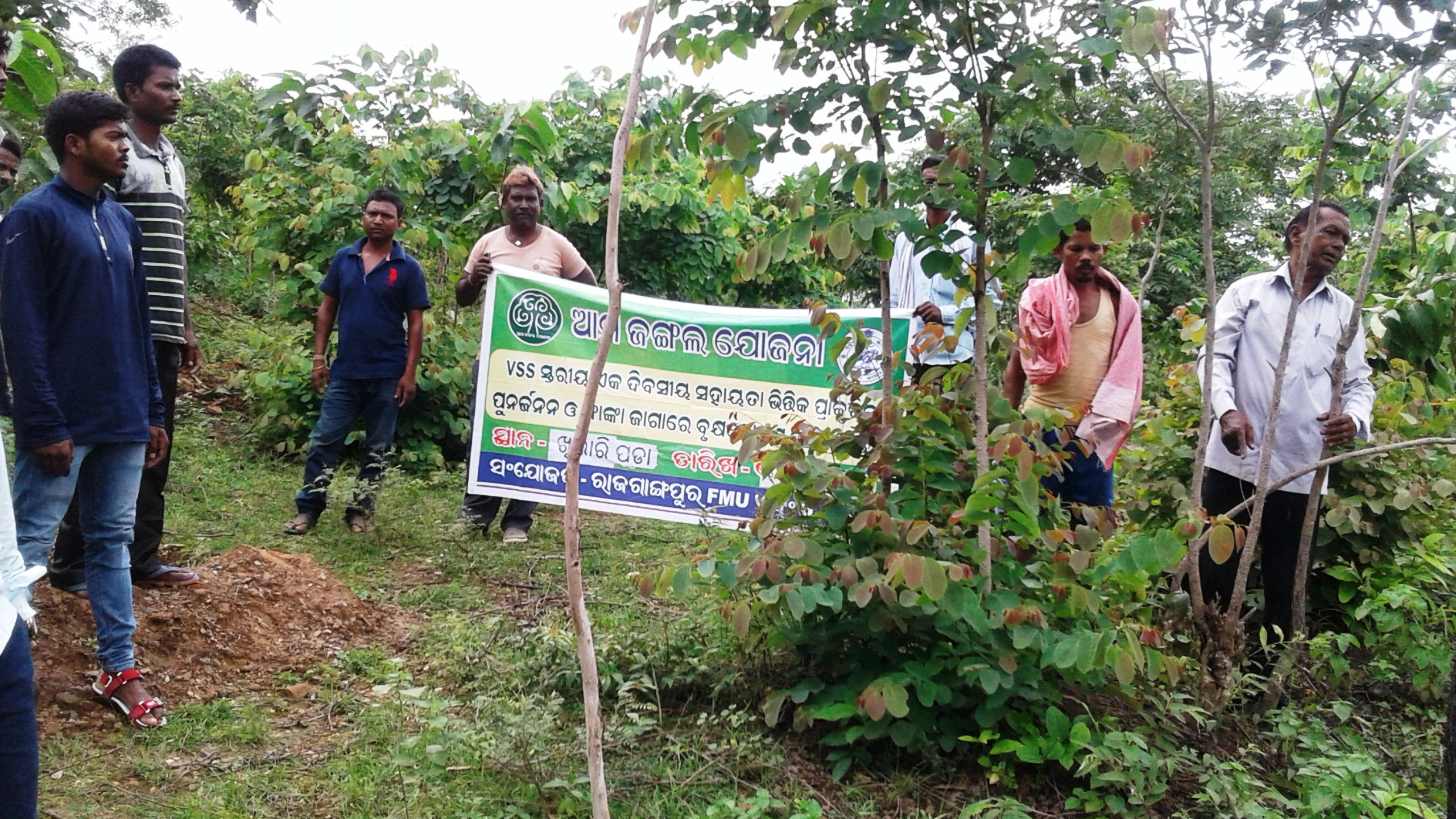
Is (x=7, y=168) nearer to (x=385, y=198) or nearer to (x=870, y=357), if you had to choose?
(x=385, y=198)

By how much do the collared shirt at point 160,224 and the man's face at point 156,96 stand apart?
90mm

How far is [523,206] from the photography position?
19.9 feet

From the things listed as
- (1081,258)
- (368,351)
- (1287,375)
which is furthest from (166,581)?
(1287,375)

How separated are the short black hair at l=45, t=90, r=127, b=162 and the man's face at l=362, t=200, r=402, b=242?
2501mm

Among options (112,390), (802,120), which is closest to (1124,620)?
(802,120)

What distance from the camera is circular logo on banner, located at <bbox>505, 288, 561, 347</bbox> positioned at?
602 centimetres

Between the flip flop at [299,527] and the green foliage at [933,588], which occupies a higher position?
the green foliage at [933,588]

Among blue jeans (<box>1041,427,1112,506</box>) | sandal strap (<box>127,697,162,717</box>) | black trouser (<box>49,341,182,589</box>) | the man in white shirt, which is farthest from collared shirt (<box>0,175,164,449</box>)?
the man in white shirt

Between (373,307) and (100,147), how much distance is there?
2.51 metres

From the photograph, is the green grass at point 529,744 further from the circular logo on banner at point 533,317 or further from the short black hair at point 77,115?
the short black hair at point 77,115

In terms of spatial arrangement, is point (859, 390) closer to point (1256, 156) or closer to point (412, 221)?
point (1256, 156)

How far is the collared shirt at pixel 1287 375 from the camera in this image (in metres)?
4.42

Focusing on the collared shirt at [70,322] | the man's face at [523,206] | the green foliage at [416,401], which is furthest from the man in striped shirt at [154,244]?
the green foliage at [416,401]

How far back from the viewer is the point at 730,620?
3727 millimetres
